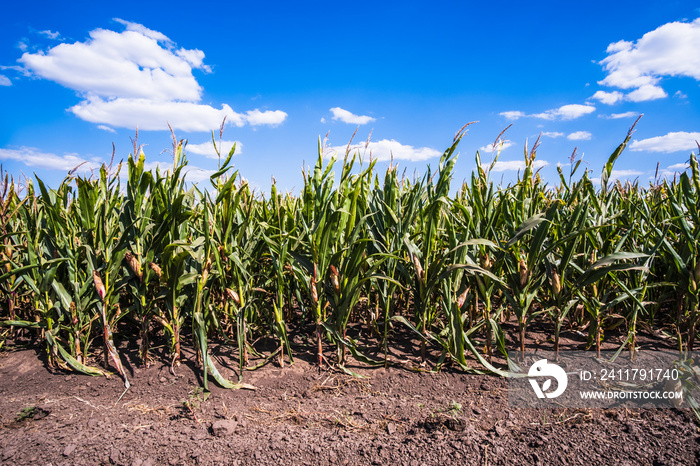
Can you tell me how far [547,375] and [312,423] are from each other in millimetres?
1272

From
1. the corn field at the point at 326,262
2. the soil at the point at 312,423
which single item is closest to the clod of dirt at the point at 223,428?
the soil at the point at 312,423

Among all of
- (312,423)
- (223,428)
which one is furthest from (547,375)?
(223,428)

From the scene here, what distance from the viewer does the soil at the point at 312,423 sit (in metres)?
1.60

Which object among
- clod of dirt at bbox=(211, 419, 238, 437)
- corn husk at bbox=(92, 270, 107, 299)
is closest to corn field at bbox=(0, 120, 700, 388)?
corn husk at bbox=(92, 270, 107, 299)

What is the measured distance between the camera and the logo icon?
2027 millimetres

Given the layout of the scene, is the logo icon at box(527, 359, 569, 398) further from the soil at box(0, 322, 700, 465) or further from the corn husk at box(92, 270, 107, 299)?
the corn husk at box(92, 270, 107, 299)

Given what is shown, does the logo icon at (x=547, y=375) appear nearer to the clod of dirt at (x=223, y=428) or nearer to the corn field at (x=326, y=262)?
the corn field at (x=326, y=262)

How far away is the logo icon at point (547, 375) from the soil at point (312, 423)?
5.5 inches

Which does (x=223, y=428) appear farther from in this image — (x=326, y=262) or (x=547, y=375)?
(x=547, y=375)

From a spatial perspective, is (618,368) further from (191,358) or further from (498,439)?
(191,358)

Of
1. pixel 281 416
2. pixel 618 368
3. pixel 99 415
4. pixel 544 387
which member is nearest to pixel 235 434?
pixel 281 416

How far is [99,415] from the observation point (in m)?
1.94

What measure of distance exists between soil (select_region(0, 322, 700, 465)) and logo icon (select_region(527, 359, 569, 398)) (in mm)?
140

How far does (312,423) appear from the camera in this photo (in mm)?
1820
